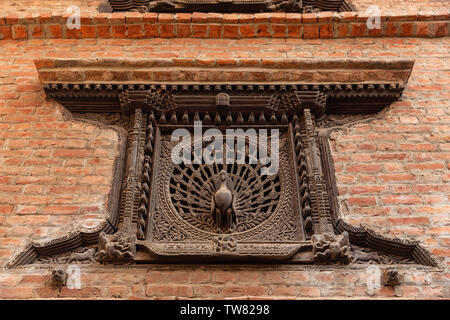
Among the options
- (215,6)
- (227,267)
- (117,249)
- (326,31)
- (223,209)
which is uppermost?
(215,6)

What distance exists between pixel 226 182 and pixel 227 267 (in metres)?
0.61

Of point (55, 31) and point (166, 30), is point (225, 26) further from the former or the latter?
point (55, 31)

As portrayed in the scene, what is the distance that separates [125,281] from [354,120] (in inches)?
81.6

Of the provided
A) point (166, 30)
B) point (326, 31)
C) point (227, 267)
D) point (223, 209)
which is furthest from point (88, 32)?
point (227, 267)

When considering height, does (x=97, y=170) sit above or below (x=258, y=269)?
above

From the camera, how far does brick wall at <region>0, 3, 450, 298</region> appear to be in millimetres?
3240

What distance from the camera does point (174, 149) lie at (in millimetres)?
4121

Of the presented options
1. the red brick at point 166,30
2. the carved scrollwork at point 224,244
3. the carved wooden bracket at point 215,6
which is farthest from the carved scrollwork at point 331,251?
the carved wooden bracket at point 215,6

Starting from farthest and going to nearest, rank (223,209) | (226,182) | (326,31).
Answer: (326,31) < (226,182) < (223,209)

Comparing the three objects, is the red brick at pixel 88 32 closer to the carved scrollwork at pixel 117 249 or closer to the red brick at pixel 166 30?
the red brick at pixel 166 30

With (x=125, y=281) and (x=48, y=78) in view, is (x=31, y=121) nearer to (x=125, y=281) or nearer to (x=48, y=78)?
(x=48, y=78)

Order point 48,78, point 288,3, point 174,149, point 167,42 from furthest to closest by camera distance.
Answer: point 288,3, point 167,42, point 48,78, point 174,149

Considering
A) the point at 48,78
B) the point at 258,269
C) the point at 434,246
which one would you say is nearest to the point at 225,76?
the point at 48,78

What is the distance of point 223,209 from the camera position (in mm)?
3559
